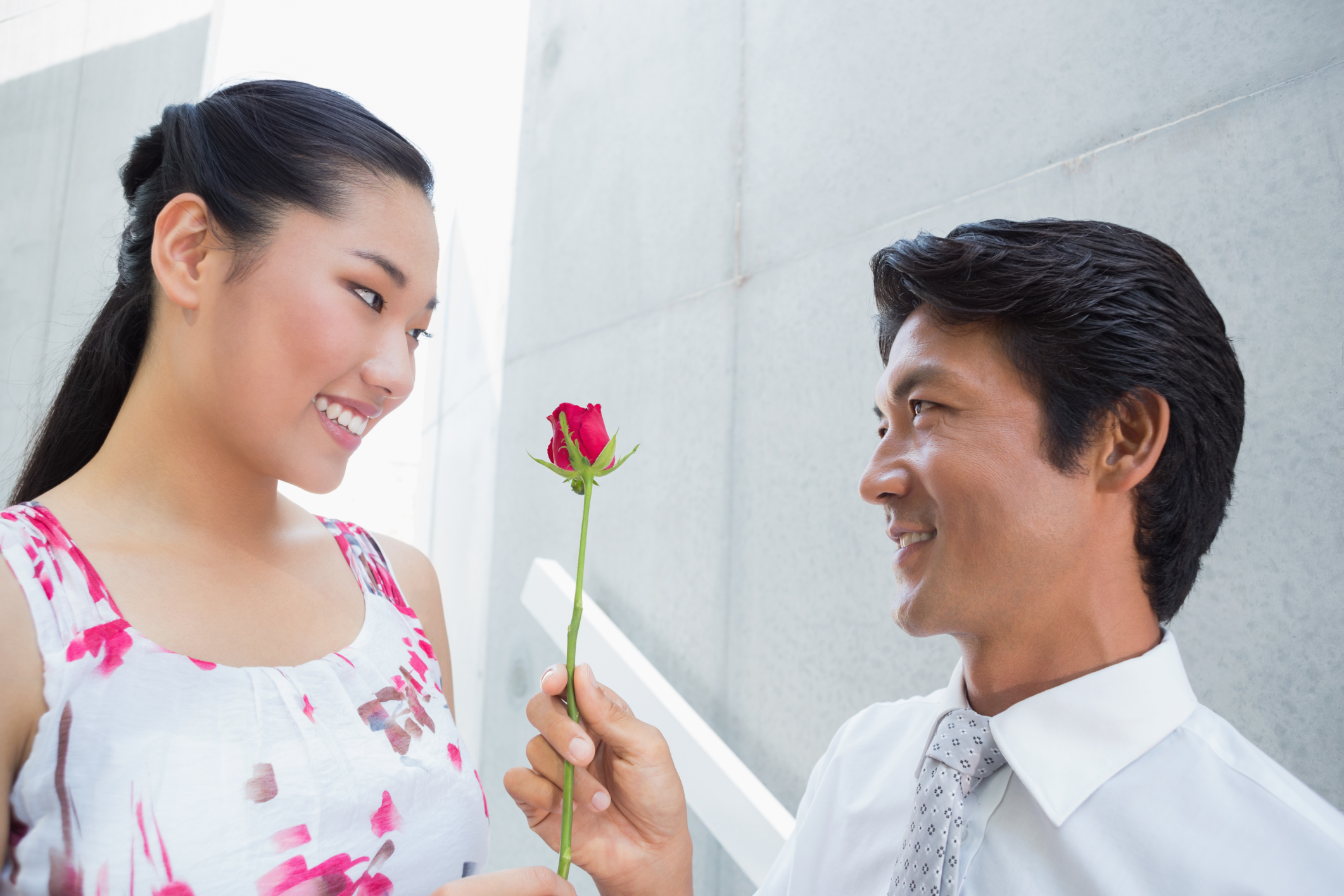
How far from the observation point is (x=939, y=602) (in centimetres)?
112

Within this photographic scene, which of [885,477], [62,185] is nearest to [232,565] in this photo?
[885,477]

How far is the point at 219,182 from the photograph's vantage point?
1111 millimetres

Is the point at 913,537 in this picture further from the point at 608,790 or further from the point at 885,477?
the point at 608,790

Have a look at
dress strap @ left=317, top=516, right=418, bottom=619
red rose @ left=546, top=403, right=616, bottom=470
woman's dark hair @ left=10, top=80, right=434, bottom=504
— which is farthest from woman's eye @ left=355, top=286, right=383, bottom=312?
red rose @ left=546, top=403, right=616, bottom=470

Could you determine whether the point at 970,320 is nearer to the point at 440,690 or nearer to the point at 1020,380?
the point at 1020,380

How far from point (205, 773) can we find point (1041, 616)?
3.26 ft

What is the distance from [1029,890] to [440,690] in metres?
0.82

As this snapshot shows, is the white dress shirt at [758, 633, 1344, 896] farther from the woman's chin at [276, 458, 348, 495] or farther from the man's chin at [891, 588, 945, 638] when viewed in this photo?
the woman's chin at [276, 458, 348, 495]

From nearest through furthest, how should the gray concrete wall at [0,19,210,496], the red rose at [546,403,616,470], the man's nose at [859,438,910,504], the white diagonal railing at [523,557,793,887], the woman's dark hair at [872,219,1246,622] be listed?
the red rose at [546,403,616,470] < the woman's dark hair at [872,219,1246,622] < the man's nose at [859,438,910,504] < the white diagonal railing at [523,557,793,887] < the gray concrete wall at [0,19,210,496]

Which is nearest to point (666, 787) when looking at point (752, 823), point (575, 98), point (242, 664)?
point (242, 664)

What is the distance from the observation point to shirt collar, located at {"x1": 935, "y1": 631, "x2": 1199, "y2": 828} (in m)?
0.98

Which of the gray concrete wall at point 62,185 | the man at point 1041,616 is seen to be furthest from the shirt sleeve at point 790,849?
the gray concrete wall at point 62,185

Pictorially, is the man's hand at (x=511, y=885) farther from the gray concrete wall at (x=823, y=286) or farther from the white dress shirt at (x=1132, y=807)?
the gray concrete wall at (x=823, y=286)

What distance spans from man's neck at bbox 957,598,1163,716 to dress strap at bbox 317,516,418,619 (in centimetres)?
84
